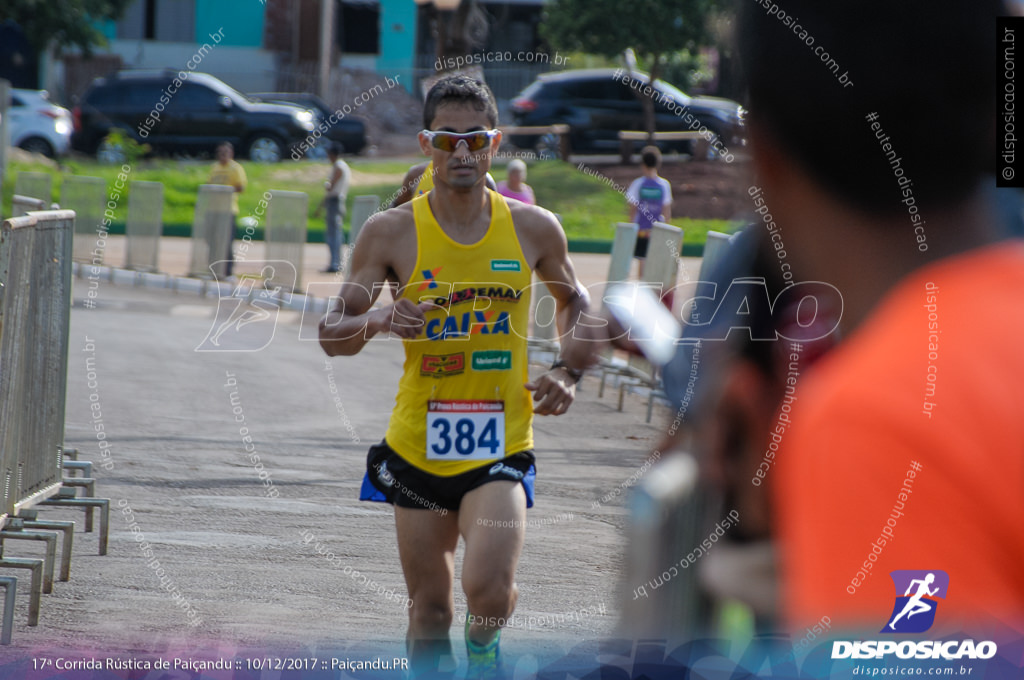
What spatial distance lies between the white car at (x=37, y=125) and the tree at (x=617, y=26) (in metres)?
12.4

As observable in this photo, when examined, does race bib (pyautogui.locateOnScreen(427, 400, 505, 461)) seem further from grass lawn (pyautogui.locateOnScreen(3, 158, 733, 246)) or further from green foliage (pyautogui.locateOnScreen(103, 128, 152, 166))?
green foliage (pyautogui.locateOnScreen(103, 128, 152, 166))

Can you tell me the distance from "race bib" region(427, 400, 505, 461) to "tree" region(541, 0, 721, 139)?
10.9 meters

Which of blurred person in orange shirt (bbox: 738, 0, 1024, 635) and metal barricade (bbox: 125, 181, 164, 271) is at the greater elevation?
blurred person in orange shirt (bbox: 738, 0, 1024, 635)

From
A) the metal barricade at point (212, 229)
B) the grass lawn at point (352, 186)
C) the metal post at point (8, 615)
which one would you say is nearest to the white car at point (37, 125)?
the grass lawn at point (352, 186)

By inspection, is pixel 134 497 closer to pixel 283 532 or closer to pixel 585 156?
pixel 283 532

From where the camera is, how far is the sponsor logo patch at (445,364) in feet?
12.4

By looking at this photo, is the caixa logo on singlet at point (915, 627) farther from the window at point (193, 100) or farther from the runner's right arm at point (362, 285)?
the window at point (193, 100)

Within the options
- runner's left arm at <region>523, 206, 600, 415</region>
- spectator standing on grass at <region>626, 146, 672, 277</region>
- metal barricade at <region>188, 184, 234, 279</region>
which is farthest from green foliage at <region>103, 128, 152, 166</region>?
Answer: runner's left arm at <region>523, 206, 600, 415</region>

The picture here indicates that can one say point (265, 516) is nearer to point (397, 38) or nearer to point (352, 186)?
point (352, 186)

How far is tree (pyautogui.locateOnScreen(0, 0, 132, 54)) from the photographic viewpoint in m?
20.2

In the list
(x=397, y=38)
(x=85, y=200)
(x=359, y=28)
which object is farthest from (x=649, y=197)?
(x=359, y=28)

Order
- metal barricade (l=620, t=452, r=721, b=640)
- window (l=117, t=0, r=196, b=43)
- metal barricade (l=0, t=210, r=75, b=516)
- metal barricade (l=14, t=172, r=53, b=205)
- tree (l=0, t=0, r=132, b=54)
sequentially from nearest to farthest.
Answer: metal barricade (l=620, t=452, r=721, b=640) → metal barricade (l=0, t=210, r=75, b=516) → metal barricade (l=14, t=172, r=53, b=205) → tree (l=0, t=0, r=132, b=54) → window (l=117, t=0, r=196, b=43)

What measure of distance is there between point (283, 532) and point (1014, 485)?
554cm

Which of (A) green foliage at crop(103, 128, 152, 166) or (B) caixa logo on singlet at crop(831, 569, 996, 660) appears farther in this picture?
(A) green foliage at crop(103, 128, 152, 166)
